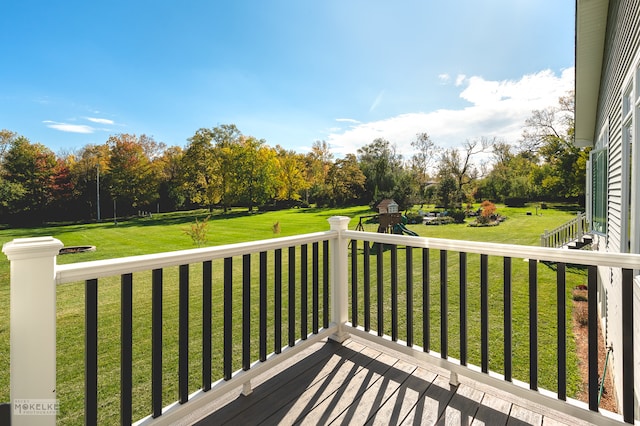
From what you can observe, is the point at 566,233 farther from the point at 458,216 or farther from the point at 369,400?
the point at 369,400

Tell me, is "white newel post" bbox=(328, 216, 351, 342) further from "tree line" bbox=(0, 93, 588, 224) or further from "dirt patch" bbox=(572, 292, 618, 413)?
"tree line" bbox=(0, 93, 588, 224)

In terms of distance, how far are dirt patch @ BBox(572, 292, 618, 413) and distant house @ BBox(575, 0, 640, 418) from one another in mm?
299

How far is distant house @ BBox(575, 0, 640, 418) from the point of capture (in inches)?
86.5

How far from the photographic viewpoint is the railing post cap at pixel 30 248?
1078 millimetres

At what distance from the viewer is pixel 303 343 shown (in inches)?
91.0

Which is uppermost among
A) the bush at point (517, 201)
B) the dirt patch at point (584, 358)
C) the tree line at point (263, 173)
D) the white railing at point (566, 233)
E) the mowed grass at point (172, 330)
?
the tree line at point (263, 173)

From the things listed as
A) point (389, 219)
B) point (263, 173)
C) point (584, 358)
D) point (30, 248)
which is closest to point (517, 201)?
point (389, 219)

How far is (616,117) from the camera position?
126 inches

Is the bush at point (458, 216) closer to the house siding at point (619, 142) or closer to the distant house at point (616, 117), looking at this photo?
the distant house at point (616, 117)

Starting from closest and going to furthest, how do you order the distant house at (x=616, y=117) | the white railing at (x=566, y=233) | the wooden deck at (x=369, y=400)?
the wooden deck at (x=369, y=400)
the distant house at (x=616, y=117)
the white railing at (x=566, y=233)

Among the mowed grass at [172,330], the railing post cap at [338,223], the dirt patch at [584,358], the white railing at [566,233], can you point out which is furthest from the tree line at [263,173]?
the railing post cap at [338,223]

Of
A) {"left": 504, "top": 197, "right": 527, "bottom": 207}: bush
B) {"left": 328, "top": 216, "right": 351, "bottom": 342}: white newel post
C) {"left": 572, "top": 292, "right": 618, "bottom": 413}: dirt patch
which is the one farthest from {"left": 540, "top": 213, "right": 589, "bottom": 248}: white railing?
{"left": 504, "top": 197, "right": 527, "bottom": 207}: bush

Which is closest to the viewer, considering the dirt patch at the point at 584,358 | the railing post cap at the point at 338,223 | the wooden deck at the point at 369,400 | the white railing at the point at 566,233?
the wooden deck at the point at 369,400

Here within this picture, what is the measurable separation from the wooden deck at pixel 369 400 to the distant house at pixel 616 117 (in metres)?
1.08
